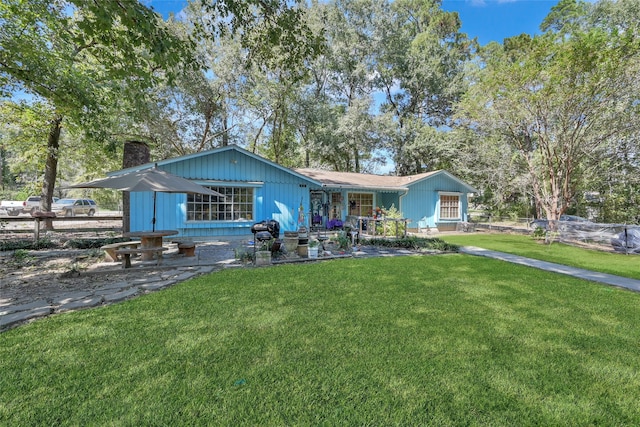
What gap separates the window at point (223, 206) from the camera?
10.7 meters

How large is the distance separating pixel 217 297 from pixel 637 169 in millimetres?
21618

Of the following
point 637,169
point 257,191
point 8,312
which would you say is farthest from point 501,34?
point 8,312

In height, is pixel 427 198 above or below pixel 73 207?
above

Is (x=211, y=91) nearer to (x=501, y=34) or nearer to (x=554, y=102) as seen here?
(x=554, y=102)

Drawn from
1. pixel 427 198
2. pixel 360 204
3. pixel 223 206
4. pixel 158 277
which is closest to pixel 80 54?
pixel 223 206

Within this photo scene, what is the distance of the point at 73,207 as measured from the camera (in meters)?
22.9

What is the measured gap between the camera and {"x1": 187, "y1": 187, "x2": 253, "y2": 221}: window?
10672mm

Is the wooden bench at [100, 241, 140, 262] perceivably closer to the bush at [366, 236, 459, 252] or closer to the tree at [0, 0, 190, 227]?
the tree at [0, 0, 190, 227]

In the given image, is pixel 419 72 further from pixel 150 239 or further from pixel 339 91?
pixel 150 239

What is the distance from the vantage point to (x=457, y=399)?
2.23m

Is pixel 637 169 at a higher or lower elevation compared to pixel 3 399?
higher

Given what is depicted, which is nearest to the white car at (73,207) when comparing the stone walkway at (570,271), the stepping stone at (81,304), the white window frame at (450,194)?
the stepping stone at (81,304)

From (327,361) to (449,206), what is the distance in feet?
53.4

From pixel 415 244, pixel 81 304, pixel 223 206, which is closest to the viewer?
pixel 81 304
